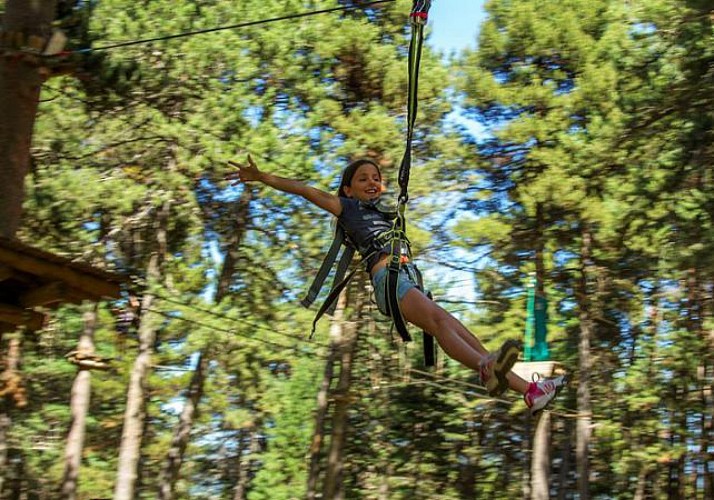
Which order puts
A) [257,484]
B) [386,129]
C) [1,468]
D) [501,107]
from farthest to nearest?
[257,484] < [1,468] < [501,107] < [386,129]

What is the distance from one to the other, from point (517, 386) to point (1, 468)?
67.6 feet

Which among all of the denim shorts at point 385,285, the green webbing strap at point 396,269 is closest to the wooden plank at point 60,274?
the denim shorts at point 385,285

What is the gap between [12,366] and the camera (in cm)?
1458

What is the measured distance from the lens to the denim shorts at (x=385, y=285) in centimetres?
443

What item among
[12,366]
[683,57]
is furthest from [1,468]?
[683,57]

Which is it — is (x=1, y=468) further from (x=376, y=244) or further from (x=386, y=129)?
(x=376, y=244)

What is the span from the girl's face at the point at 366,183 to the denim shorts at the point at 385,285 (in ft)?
1.40

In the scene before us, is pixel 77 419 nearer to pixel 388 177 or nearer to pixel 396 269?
pixel 388 177

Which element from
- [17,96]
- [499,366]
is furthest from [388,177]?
[499,366]

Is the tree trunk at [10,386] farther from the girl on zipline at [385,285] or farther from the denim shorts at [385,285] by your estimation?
the denim shorts at [385,285]

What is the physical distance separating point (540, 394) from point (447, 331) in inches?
20.1

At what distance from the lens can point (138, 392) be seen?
56.5 feet

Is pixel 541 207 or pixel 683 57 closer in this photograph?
pixel 683 57

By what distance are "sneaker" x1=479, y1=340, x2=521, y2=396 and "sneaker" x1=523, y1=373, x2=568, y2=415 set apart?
0.23m
